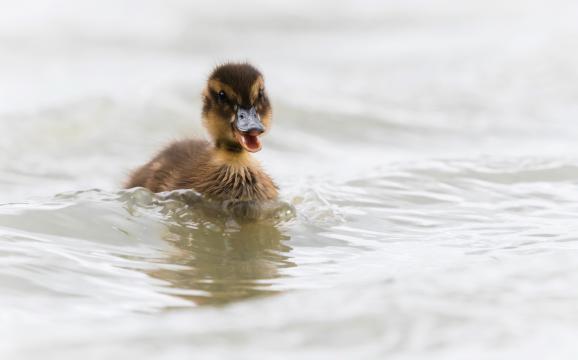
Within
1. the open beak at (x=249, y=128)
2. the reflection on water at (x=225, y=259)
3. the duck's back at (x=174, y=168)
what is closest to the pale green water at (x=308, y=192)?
the reflection on water at (x=225, y=259)

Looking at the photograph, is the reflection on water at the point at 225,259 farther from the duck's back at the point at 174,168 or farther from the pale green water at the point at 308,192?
the duck's back at the point at 174,168

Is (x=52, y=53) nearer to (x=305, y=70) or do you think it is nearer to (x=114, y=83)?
(x=114, y=83)

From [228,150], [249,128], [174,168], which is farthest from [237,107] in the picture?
[174,168]

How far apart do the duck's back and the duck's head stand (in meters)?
0.21

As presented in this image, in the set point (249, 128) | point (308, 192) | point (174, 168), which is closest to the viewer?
point (249, 128)

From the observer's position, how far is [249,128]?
618 centimetres

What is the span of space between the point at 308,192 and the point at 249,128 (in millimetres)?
1144

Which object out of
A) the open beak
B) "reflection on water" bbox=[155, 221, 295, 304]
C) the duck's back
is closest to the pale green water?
"reflection on water" bbox=[155, 221, 295, 304]

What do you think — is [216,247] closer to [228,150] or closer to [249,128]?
[249,128]

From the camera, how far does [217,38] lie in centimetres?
1446

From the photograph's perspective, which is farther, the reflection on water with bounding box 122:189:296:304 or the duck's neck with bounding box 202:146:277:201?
the duck's neck with bounding box 202:146:277:201

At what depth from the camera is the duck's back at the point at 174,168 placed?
6641 millimetres

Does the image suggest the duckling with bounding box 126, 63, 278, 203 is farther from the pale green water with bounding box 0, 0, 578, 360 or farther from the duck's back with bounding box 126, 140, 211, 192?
the pale green water with bounding box 0, 0, 578, 360

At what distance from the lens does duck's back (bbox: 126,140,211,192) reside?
21.8ft
